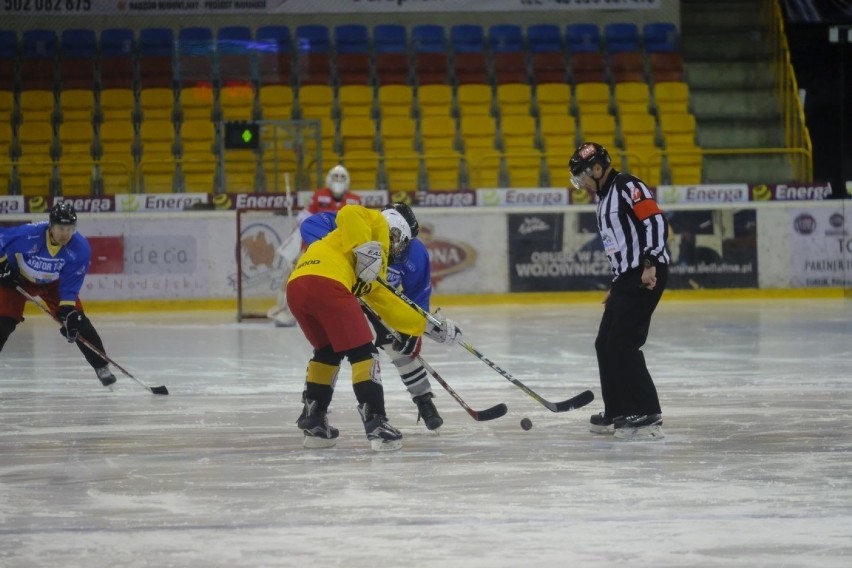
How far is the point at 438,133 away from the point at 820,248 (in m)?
5.06

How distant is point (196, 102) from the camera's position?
725 inches

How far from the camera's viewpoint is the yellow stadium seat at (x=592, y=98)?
747 inches

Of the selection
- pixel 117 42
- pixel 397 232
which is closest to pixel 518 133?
pixel 117 42

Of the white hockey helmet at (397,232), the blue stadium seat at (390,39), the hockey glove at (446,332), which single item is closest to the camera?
the white hockey helmet at (397,232)

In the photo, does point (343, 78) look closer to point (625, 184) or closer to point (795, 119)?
point (795, 119)

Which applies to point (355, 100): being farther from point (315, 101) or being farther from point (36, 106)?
point (36, 106)

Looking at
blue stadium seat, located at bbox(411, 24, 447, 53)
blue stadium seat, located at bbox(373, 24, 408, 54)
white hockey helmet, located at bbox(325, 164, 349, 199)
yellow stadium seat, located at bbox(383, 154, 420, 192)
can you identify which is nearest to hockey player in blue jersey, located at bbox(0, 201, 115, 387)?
white hockey helmet, located at bbox(325, 164, 349, 199)

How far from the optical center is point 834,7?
18.5 metres

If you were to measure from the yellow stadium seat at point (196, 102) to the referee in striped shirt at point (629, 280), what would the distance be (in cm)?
1266

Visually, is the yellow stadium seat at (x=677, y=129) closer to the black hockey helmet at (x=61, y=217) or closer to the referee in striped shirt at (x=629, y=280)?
the black hockey helmet at (x=61, y=217)

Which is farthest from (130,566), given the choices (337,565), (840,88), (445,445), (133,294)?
(840,88)

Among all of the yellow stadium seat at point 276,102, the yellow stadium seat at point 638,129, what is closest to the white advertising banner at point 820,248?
the yellow stadium seat at point 638,129

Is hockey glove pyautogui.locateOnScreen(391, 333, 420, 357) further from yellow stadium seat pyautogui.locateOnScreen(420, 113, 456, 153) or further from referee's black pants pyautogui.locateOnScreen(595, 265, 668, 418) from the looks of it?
yellow stadium seat pyautogui.locateOnScreen(420, 113, 456, 153)

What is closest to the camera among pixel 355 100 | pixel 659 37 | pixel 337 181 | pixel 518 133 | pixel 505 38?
pixel 337 181
